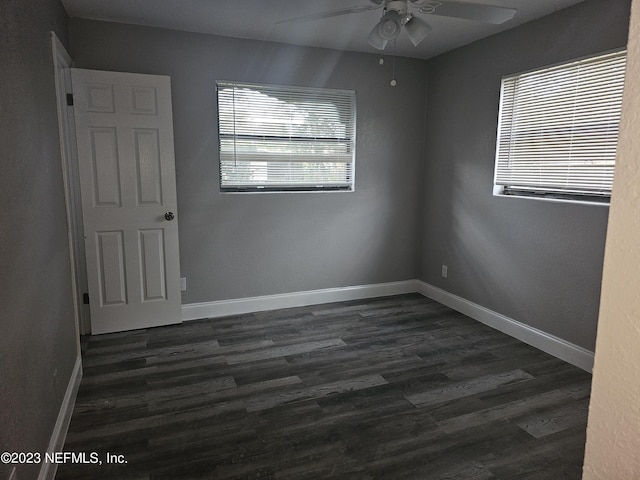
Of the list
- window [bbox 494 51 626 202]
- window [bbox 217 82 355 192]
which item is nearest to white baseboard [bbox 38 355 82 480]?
window [bbox 217 82 355 192]

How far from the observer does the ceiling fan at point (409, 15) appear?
2.38 metres

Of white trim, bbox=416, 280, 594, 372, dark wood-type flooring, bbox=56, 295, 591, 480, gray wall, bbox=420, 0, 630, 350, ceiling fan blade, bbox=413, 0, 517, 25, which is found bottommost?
dark wood-type flooring, bbox=56, 295, 591, 480

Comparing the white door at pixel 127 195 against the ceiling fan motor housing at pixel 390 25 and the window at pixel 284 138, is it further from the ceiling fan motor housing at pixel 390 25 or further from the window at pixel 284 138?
the ceiling fan motor housing at pixel 390 25

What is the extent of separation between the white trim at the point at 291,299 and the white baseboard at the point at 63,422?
124 cm

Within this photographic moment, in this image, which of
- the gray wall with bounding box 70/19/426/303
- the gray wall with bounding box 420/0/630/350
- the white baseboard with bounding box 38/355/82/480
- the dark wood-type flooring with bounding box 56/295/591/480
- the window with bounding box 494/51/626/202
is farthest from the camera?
the gray wall with bounding box 70/19/426/303

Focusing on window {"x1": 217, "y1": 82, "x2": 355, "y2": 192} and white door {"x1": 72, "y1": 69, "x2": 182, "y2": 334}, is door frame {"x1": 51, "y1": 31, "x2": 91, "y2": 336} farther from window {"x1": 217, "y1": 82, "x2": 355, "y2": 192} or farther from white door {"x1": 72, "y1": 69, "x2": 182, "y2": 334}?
window {"x1": 217, "y1": 82, "x2": 355, "y2": 192}

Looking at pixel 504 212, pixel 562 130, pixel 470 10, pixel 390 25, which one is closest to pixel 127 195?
pixel 390 25

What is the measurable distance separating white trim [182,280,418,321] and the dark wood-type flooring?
176 millimetres

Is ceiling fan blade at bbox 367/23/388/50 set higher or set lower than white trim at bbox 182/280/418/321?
A: higher

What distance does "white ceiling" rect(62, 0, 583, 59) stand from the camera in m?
3.02

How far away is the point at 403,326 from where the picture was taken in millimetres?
3863

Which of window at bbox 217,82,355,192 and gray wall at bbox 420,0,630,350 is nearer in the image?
gray wall at bbox 420,0,630,350

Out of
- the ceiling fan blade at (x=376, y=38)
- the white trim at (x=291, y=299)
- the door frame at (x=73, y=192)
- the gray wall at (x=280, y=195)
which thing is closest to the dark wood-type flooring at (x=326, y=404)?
the white trim at (x=291, y=299)

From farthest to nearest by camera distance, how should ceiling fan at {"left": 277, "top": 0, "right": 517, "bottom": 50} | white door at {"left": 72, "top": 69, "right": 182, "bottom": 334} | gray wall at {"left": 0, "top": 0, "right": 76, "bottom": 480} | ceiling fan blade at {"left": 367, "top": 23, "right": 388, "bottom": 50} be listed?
1. white door at {"left": 72, "top": 69, "right": 182, "bottom": 334}
2. ceiling fan blade at {"left": 367, "top": 23, "right": 388, "bottom": 50}
3. ceiling fan at {"left": 277, "top": 0, "right": 517, "bottom": 50}
4. gray wall at {"left": 0, "top": 0, "right": 76, "bottom": 480}
